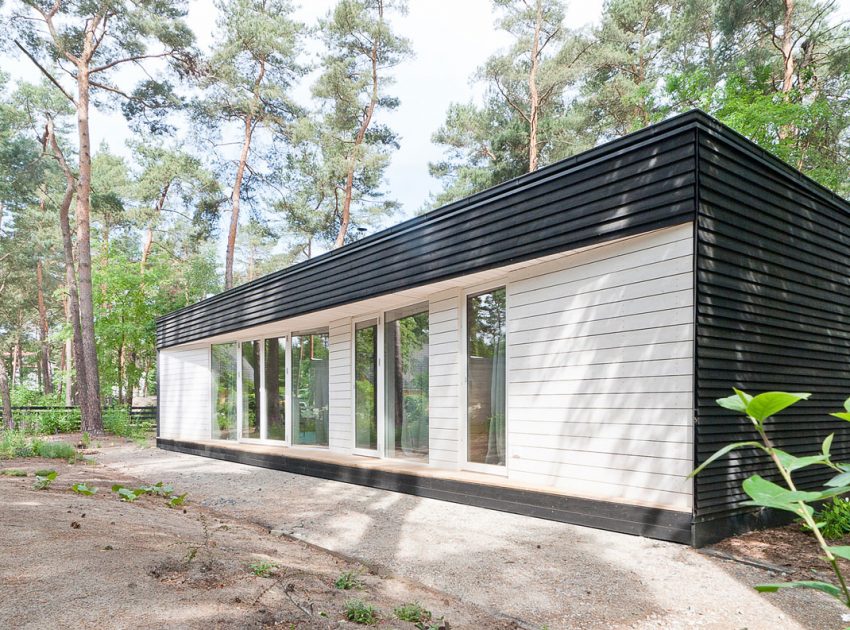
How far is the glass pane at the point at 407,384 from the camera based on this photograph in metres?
6.48

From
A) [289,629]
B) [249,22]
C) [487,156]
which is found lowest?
[289,629]

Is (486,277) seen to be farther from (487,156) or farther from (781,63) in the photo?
(487,156)

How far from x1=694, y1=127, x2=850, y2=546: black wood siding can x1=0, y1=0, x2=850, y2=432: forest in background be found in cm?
621

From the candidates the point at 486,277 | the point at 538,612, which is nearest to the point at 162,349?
the point at 486,277

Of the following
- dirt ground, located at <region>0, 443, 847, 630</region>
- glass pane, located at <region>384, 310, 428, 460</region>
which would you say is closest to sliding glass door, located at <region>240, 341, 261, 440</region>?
glass pane, located at <region>384, 310, 428, 460</region>

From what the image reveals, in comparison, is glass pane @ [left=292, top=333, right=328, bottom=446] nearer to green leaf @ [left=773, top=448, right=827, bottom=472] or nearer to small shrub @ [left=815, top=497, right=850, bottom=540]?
small shrub @ [left=815, top=497, right=850, bottom=540]

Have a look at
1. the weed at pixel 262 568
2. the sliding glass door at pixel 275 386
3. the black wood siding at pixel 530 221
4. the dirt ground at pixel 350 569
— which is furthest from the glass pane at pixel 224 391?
the weed at pixel 262 568

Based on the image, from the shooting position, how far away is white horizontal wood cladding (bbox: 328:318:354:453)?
25.2 ft

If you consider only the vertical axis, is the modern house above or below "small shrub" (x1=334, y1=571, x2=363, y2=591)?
above

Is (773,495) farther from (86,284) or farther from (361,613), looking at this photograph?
(86,284)

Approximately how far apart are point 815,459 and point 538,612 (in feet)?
7.29

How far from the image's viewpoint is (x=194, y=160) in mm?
18094

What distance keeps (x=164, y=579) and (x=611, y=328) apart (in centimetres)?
319

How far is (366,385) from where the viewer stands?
24.2 feet
